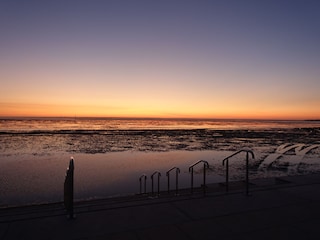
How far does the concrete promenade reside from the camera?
431 cm

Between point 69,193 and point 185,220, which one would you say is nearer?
point 185,220

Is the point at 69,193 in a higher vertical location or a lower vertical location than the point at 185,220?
higher

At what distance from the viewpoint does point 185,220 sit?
4906mm

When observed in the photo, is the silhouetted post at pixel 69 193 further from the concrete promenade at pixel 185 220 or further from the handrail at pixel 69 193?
the concrete promenade at pixel 185 220

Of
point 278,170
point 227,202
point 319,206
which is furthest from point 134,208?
point 278,170

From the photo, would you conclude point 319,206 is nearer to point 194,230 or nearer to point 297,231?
point 297,231

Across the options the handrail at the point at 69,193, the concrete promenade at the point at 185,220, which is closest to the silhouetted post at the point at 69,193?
the handrail at the point at 69,193

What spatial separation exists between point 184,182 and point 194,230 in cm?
892

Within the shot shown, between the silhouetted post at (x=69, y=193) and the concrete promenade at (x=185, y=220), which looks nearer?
the concrete promenade at (x=185, y=220)

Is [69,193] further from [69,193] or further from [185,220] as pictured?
[185,220]

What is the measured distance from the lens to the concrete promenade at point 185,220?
4312 mm

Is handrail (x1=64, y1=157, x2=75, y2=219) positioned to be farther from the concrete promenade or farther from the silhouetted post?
the concrete promenade

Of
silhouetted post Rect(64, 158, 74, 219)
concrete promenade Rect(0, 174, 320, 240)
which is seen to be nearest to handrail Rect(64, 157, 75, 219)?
silhouetted post Rect(64, 158, 74, 219)

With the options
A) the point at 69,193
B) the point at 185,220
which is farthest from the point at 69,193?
the point at 185,220
